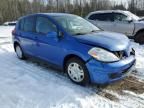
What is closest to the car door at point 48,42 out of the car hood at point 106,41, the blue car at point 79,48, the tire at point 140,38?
the blue car at point 79,48

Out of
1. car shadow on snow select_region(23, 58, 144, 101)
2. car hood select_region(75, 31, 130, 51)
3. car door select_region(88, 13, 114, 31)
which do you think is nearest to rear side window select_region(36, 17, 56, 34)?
car hood select_region(75, 31, 130, 51)

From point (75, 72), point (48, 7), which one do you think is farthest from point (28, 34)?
point (48, 7)

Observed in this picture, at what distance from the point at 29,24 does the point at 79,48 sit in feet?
8.40

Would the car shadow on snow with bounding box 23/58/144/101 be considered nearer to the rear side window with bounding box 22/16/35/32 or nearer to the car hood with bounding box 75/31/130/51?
the car hood with bounding box 75/31/130/51

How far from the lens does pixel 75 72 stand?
→ 5.11 meters

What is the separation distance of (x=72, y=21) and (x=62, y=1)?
51304mm

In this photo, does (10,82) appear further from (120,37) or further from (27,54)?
(120,37)

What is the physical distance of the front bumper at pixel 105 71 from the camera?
4.57m

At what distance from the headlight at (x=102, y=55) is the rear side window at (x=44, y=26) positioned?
1424 mm

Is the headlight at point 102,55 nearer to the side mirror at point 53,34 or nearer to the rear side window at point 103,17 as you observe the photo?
the side mirror at point 53,34

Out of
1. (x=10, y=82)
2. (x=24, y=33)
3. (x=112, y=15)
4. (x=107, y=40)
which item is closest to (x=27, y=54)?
(x=24, y=33)

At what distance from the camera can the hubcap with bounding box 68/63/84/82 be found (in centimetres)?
498

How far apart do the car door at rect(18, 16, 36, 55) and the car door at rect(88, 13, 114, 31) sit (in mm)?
5218

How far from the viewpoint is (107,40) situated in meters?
5.03
